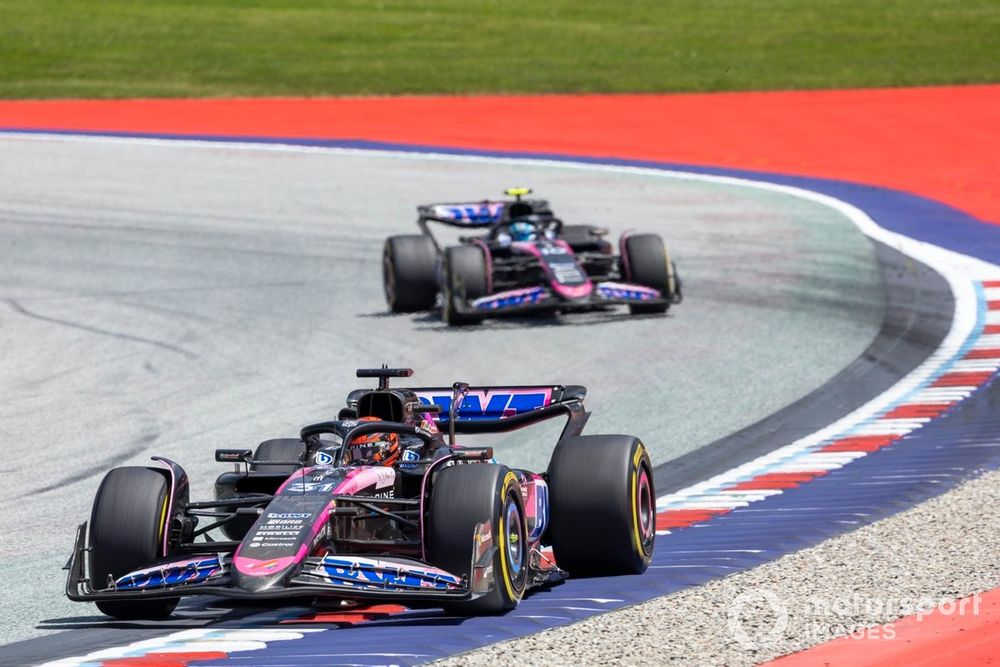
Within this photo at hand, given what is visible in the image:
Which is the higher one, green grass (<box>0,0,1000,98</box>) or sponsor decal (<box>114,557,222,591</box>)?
green grass (<box>0,0,1000,98</box>)

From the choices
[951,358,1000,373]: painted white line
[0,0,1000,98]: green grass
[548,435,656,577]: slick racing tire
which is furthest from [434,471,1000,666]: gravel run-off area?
[0,0,1000,98]: green grass

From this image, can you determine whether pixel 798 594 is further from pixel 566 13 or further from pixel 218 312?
pixel 566 13

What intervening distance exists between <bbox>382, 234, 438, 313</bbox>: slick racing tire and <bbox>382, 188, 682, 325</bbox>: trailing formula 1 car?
11mm

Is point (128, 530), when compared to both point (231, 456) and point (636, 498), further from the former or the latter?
point (636, 498)

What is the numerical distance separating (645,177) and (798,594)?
20331mm

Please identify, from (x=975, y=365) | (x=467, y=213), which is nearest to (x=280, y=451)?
(x=975, y=365)

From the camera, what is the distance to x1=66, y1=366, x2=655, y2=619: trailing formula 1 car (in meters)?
8.23

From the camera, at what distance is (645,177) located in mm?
28734

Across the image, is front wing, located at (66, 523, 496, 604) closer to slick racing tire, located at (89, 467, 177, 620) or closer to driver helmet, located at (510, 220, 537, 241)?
slick racing tire, located at (89, 467, 177, 620)

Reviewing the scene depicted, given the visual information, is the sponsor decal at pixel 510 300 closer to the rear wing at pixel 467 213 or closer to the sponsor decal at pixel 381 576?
the rear wing at pixel 467 213

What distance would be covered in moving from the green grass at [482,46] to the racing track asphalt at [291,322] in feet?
31.1

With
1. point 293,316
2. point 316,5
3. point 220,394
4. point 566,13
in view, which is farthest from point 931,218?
point 316,5

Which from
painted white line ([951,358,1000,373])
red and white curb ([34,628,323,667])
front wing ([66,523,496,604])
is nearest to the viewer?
red and white curb ([34,628,323,667])

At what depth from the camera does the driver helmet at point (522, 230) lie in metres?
19.6
